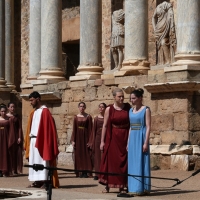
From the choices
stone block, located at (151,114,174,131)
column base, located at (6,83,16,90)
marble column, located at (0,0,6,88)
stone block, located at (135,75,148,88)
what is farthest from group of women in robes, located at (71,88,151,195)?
column base, located at (6,83,16,90)

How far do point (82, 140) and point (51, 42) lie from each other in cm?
480

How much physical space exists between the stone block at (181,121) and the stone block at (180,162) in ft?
1.97

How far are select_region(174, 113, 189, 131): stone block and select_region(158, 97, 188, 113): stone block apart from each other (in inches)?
4.0

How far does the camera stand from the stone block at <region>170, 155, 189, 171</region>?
600 inches

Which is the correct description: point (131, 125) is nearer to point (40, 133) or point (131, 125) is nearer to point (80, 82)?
point (40, 133)

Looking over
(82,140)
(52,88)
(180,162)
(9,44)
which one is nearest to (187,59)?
(180,162)

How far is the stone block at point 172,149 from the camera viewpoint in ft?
50.4

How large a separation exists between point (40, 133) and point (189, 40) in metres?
4.60

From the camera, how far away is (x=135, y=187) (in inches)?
453

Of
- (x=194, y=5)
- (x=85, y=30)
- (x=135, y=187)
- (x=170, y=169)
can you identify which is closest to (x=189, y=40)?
(x=194, y=5)

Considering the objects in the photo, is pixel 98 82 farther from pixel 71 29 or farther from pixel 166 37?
pixel 71 29

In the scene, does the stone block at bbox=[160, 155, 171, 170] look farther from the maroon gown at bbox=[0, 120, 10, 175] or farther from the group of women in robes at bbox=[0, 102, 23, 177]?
the maroon gown at bbox=[0, 120, 10, 175]

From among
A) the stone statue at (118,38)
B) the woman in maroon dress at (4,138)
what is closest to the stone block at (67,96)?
the stone statue at (118,38)

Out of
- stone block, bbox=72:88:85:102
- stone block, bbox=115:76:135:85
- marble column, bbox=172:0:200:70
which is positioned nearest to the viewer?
marble column, bbox=172:0:200:70
